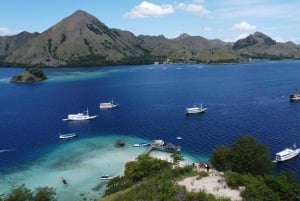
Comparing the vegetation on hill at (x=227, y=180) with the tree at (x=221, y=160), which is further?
the tree at (x=221, y=160)

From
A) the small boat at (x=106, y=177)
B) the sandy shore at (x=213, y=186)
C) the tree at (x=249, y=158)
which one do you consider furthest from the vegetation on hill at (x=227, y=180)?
the small boat at (x=106, y=177)

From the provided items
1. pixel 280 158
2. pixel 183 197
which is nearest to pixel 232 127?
pixel 280 158

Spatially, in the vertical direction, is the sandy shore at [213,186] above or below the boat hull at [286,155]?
above

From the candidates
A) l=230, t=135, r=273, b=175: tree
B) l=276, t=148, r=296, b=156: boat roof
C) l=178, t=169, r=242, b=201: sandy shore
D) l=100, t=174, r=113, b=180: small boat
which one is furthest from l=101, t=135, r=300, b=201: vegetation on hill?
l=276, t=148, r=296, b=156: boat roof

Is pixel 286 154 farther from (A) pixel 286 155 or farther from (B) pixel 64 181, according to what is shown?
(B) pixel 64 181

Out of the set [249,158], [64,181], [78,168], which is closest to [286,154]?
[249,158]

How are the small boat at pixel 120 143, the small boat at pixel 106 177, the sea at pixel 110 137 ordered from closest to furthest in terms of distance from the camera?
the small boat at pixel 106 177, the sea at pixel 110 137, the small boat at pixel 120 143

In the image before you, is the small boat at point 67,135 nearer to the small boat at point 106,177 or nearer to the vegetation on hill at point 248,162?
the small boat at point 106,177
